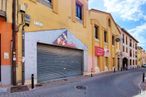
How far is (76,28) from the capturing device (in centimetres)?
2866

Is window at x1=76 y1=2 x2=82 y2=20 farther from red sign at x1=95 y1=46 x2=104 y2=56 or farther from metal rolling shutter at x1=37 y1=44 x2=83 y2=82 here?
red sign at x1=95 y1=46 x2=104 y2=56

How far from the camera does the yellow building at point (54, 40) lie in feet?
61.2

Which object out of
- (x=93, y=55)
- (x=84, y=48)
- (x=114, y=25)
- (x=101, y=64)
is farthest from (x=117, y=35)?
(x=84, y=48)

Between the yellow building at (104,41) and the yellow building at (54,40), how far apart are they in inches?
179

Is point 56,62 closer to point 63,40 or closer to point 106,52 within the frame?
point 63,40

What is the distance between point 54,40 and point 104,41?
21025mm

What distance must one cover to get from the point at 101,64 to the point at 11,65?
24194 millimetres

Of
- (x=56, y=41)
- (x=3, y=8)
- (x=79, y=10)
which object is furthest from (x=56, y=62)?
(x=79, y=10)

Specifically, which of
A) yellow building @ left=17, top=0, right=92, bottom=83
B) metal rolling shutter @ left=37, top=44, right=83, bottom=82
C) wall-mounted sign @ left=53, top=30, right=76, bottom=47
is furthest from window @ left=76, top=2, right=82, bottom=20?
wall-mounted sign @ left=53, top=30, right=76, bottom=47

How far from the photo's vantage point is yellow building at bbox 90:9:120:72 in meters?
37.3

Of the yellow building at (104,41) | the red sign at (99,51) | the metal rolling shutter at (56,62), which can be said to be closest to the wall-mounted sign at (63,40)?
the metal rolling shutter at (56,62)

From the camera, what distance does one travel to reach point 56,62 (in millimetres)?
A: 23562

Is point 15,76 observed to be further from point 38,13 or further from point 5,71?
point 38,13

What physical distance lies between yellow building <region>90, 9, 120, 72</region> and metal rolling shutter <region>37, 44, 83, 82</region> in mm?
7710
